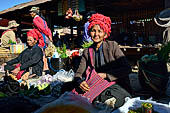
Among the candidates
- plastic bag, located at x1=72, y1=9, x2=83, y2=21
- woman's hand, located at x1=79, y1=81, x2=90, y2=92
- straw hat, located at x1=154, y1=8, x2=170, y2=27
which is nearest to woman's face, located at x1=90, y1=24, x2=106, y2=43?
woman's hand, located at x1=79, y1=81, x2=90, y2=92

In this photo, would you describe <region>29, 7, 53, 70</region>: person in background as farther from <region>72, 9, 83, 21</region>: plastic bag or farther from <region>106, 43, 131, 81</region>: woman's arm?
<region>106, 43, 131, 81</region>: woman's arm

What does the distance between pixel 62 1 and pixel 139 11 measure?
164 inches

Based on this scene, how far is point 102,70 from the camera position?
229 centimetres

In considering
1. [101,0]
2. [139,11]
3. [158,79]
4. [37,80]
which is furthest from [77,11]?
[158,79]

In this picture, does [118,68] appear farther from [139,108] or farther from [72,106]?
[72,106]

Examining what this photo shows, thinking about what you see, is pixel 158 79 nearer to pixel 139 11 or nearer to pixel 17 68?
pixel 17 68

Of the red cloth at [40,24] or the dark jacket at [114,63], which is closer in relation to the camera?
the dark jacket at [114,63]

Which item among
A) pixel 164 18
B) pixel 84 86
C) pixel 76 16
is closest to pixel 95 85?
pixel 84 86

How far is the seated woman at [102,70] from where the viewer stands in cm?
203

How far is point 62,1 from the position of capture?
27.4 feet

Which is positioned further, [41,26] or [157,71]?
[41,26]

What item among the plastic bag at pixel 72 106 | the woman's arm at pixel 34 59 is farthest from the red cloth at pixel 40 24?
the plastic bag at pixel 72 106

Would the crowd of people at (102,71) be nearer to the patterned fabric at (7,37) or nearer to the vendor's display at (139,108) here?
the vendor's display at (139,108)

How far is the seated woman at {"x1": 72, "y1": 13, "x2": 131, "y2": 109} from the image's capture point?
6.64 feet
